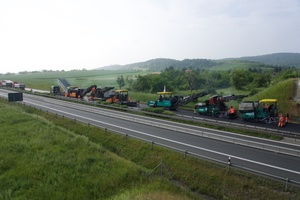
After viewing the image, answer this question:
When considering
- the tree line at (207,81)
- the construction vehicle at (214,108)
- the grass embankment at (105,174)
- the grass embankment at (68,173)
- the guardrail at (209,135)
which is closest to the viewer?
the grass embankment at (105,174)

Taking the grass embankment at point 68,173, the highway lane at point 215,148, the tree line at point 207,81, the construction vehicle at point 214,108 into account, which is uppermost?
the tree line at point 207,81

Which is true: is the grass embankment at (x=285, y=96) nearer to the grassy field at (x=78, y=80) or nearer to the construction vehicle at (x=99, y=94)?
the construction vehicle at (x=99, y=94)

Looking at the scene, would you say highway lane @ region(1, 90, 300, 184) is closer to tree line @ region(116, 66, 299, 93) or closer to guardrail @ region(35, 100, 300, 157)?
guardrail @ region(35, 100, 300, 157)

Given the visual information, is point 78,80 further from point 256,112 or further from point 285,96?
point 256,112

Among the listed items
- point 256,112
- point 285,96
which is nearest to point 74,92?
point 256,112

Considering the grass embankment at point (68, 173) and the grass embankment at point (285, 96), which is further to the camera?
the grass embankment at point (285, 96)

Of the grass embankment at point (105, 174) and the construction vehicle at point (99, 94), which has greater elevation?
the construction vehicle at point (99, 94)

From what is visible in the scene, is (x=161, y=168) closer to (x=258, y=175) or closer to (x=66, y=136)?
(x=258, y=175)

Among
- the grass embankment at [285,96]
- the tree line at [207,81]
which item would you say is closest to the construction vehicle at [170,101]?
the grass embankment at [285,96]

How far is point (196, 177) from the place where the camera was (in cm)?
1639

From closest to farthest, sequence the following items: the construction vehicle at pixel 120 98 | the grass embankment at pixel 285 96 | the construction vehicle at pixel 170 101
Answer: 1. the grass embankment at pixel 285 96
2. the construction vehicle at pixel 170 101
3. the construction vehicle at pixel 120 98

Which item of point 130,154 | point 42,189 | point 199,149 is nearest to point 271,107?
point 199,149

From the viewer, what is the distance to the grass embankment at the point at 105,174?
14.1 metres

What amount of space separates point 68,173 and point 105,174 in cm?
225
